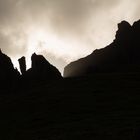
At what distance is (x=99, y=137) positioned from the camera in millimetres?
46812

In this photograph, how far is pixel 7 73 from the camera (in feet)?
496

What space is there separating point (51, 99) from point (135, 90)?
59.1ft

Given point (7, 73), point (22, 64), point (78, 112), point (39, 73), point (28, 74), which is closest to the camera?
point (78, 112)

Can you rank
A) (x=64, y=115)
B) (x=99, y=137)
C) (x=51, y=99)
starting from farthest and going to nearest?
(x=51, y=99), (x=64, y=115), (x=99, y=137)

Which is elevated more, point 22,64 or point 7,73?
point 22,64

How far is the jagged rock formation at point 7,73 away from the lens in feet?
484

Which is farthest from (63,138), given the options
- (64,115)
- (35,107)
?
(35,107)

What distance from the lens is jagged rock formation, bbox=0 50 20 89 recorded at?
147500mm

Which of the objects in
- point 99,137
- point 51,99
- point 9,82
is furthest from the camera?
point 9,82

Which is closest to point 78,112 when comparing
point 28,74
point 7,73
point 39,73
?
point 7,73

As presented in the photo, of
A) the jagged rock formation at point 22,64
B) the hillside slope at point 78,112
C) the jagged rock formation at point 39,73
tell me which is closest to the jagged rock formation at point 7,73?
the jagged rock formation at point 39,73

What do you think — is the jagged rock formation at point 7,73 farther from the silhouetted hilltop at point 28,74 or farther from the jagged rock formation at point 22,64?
the jagged rock formation at point 22,64

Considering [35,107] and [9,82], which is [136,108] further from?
[9,82]

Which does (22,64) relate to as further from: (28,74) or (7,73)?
(7,73)
